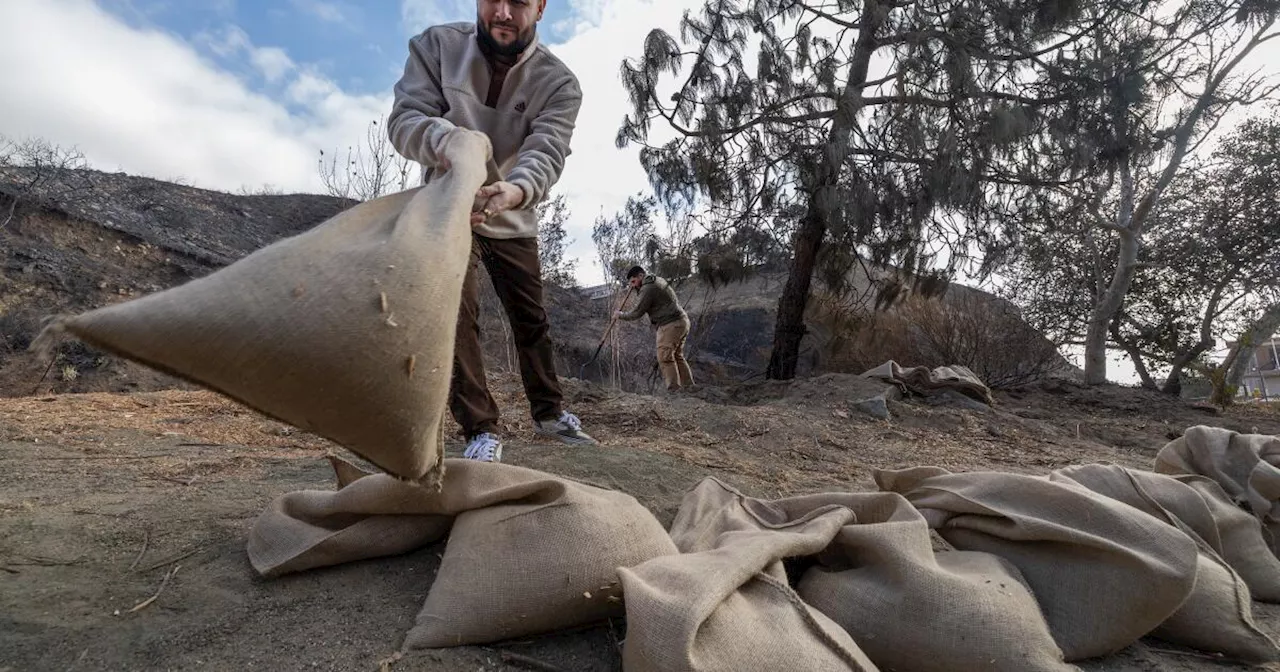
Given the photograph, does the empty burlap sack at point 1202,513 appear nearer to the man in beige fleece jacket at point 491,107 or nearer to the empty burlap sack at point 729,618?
the empty burlap sack at point 729,618

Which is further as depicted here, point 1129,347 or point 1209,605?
point 1129,347

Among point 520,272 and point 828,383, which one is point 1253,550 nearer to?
point 520,272

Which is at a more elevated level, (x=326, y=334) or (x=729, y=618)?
(x=326, y=334)

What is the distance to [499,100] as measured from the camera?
206 centimetres

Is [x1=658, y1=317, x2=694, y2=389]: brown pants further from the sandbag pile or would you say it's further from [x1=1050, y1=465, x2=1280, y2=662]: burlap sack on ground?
the sandbag pile

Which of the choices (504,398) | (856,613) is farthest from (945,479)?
(504,398)

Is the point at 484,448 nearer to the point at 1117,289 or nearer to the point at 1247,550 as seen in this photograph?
the point at 1247,550

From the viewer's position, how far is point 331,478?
1.97m

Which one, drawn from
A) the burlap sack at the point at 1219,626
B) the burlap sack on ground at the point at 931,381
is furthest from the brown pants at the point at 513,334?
the burlap sack on ground at the point at 931,381

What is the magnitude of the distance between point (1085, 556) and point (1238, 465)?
2.92 feet

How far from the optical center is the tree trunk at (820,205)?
572 cm

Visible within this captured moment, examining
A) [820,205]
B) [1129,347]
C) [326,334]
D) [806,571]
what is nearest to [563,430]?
[806,571]

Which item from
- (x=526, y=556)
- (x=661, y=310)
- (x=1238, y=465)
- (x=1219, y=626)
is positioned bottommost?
(x=1219, y=626)

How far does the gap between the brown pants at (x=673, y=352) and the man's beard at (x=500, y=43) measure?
5.25 metres
